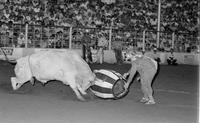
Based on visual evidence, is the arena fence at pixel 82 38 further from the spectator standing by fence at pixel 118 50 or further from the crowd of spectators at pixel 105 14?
the crowd of spectators at pixel 105 14

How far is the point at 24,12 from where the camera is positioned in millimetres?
23469

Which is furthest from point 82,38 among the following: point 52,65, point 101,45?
point 52,65

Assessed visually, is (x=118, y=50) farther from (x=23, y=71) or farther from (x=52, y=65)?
(x=52, y=65)

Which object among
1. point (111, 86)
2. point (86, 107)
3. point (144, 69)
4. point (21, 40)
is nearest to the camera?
point (86, 107)

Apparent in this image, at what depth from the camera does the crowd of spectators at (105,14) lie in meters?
23.4

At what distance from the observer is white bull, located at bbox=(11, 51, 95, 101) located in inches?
353

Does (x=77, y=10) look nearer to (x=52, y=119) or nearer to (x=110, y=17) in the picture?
(x=110, y=17)

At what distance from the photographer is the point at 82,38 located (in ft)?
69.7

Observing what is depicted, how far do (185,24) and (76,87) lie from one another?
57.9 ft

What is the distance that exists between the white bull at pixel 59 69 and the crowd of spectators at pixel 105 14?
45.2 ft

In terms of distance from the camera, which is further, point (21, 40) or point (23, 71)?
point (21, 40)

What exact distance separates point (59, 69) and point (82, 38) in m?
12.3

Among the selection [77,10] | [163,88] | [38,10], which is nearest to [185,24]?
[77,10]

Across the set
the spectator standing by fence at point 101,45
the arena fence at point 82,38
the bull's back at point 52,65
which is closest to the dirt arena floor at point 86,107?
the bull's back at point 52,65
